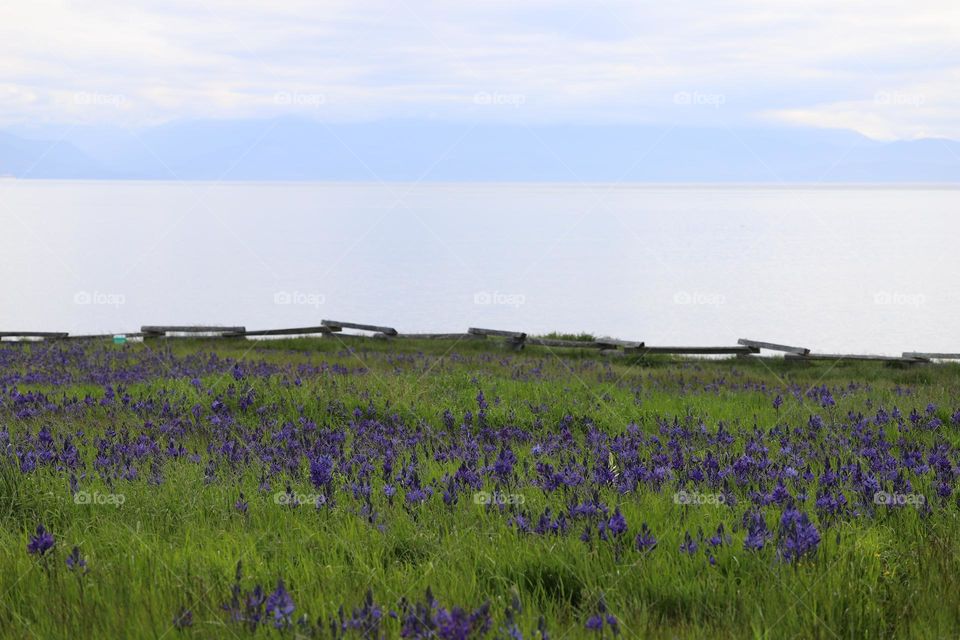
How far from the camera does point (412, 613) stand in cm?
307

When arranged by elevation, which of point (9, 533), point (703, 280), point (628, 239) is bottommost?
point (9, 533)

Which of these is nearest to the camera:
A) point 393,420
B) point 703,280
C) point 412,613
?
point 412,613

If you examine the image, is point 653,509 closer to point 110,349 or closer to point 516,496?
point 516,496

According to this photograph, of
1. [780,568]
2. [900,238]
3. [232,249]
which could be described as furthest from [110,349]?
[900,238]

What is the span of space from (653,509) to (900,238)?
14702cm
